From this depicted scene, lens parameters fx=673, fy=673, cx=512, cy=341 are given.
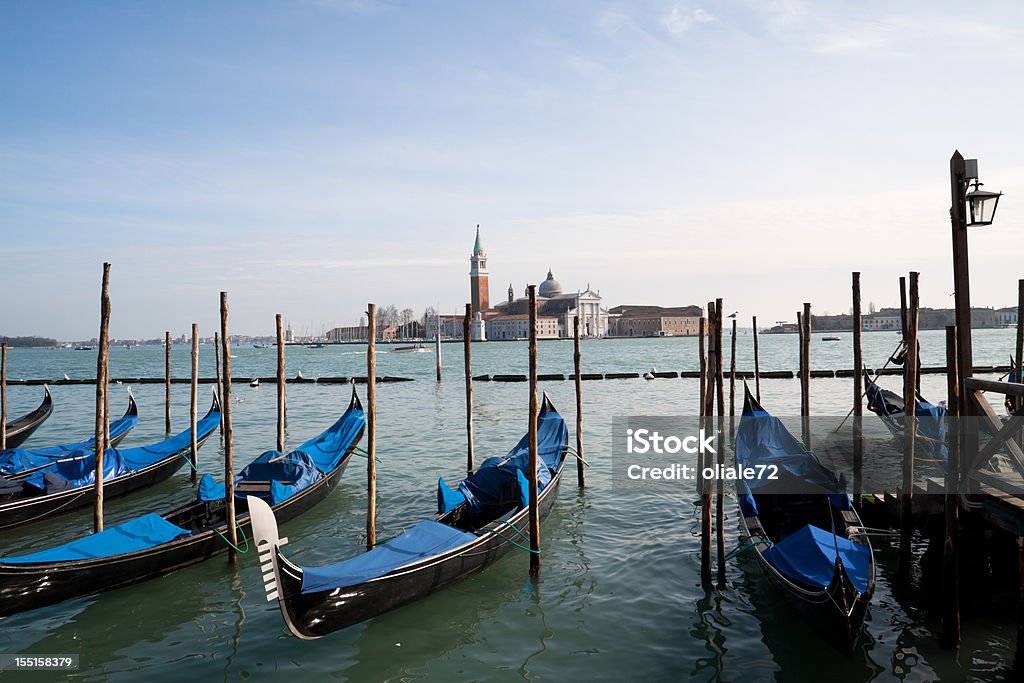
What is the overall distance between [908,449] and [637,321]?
91601mm

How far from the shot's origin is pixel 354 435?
855 centimetres

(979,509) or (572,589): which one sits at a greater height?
(979,509)

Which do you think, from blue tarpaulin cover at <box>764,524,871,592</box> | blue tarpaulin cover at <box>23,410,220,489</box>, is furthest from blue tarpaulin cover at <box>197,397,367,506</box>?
blue tarpaulin cover at <box>764,524,871,592</box>

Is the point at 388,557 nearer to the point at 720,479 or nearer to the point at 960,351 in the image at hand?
the point at 720,479

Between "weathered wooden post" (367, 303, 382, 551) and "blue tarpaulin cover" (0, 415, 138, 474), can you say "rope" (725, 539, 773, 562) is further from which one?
"blue tarpaulin cover" (0, 415, 138, 474)

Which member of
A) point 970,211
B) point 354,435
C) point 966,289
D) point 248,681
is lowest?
point 248,681

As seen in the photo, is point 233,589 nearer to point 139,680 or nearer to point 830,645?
point 139,680

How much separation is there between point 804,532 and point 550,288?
94.8m

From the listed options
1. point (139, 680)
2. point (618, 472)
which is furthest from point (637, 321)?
point (139, 680)

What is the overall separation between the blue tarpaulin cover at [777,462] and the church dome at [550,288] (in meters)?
89.0

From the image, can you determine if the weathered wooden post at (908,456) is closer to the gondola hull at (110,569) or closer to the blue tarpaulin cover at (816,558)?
the blue tarpaulin cover at (816,558)

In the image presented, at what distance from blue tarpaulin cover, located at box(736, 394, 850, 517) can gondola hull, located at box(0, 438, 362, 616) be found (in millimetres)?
4399

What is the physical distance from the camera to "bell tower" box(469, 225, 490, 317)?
312 feet

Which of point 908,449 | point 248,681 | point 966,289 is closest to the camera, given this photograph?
point 248,681
